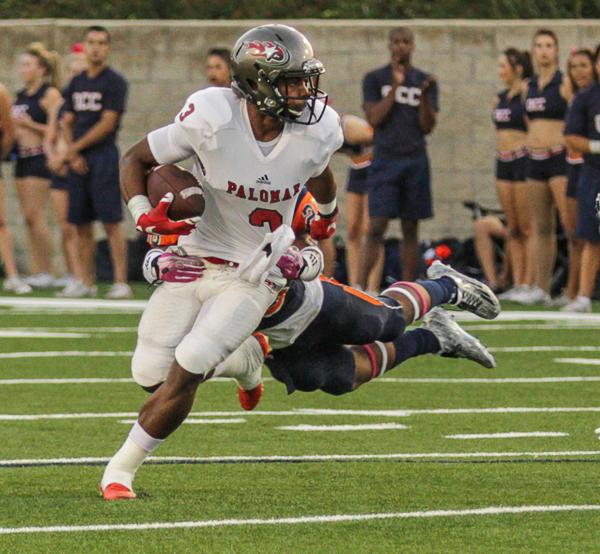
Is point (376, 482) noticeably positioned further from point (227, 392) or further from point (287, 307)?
point (227, 392)

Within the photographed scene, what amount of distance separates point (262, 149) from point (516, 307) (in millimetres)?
8440

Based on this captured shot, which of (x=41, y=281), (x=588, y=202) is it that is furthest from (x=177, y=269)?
(x=41, y=281)

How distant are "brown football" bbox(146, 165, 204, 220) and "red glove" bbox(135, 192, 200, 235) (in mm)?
26

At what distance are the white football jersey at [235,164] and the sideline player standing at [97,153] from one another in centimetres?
851

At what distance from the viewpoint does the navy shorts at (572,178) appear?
14.3 meters

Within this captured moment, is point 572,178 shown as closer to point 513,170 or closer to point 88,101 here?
point 513,170

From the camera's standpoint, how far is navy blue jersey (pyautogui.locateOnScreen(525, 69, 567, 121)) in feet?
48.0

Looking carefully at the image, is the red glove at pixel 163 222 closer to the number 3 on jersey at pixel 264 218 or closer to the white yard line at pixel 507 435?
the number 3 on jersey at pixel 264 218

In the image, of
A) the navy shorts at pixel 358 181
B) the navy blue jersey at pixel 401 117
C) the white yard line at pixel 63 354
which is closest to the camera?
the white yard line at pixel 63 354

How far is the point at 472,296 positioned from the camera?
7848 mm

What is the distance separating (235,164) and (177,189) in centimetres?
25

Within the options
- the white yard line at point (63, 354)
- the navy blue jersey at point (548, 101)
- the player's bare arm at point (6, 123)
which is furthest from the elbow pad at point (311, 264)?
the player's bare arm at point (6, 123)

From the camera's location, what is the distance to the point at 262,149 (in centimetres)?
652

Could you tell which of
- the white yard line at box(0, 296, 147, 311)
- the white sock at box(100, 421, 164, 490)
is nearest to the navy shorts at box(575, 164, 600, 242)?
the white yard line at box(0, 296, 147, 311)
